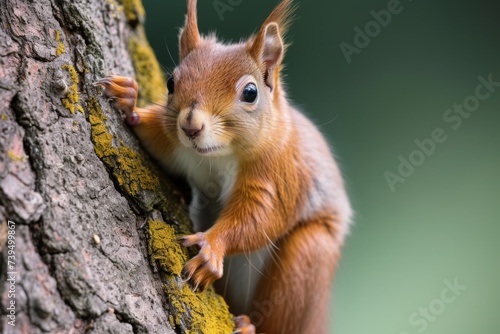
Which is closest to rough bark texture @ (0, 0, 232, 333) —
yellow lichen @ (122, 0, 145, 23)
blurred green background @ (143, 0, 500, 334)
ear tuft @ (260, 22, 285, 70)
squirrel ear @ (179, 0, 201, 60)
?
squirrel ear @ (179, 0, 201, 60)

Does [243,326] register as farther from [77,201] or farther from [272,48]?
[272,48]

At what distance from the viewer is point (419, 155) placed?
3188 millimetres

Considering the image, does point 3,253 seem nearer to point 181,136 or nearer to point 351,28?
point 181,136

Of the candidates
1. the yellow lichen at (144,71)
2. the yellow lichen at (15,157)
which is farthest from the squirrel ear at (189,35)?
the yellow lichen at (15,157)

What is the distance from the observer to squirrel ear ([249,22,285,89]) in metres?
1.69

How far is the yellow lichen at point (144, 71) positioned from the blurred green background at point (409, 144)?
0.91m

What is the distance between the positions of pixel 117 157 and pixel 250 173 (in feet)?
1.55

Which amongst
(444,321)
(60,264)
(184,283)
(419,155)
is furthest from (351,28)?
(60,264)

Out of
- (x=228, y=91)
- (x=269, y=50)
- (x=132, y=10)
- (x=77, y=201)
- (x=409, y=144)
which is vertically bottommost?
(x=77, y=201)

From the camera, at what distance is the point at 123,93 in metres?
1.60

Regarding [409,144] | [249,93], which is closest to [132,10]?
[249,93]

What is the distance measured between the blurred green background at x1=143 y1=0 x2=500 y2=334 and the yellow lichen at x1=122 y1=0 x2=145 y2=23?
952 millimetres

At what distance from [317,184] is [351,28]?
141cm

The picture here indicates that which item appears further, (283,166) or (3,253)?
(283,166)
